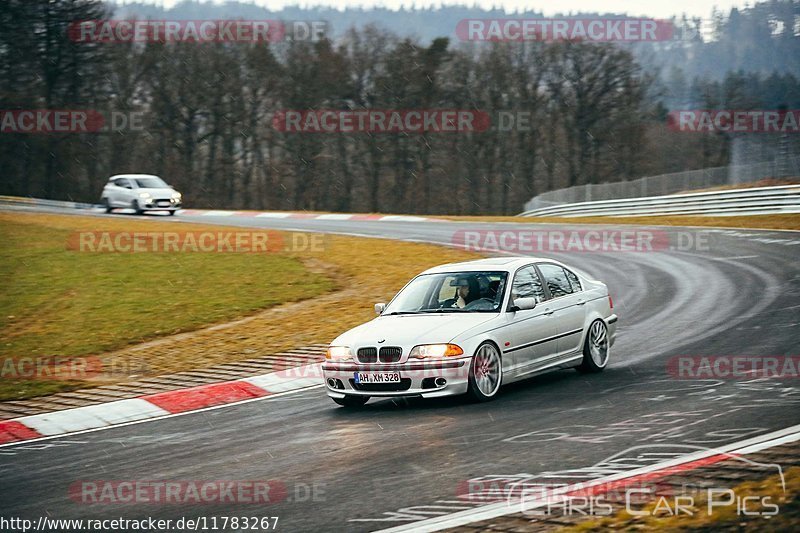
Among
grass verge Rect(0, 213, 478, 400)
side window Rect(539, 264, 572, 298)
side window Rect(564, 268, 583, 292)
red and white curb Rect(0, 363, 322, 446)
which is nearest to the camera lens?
red and white curb Rect(0, 363, 322, 446)

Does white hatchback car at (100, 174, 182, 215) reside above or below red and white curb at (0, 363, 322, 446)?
above

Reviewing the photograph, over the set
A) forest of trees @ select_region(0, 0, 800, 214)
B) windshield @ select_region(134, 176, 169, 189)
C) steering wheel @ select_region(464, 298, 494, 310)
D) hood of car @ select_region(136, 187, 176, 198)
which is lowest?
steering wheel @ select_region(464, 298, 494, 310)

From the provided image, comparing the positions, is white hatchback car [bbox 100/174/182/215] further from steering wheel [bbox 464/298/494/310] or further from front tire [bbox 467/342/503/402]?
front tire [bbox 467/342/503/402]

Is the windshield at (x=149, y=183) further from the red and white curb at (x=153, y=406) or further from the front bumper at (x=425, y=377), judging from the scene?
the front bumper at (x=425, y=377)

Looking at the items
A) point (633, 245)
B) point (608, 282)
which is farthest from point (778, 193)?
point (608, 282)

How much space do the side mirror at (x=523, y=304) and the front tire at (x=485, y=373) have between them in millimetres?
636

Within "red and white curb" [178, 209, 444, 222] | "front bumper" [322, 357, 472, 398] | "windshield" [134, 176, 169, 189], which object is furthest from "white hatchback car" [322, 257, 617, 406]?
"windshield" [134, 176, 169, 189]

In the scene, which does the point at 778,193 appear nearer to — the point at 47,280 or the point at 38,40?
the point at 47,280

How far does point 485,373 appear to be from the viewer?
10.1m

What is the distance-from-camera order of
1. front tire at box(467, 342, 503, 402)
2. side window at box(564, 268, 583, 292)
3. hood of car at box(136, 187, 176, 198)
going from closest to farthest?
1. front tire at box(467, 342, 503, 402)
2. side window at box(564, 268, 583, 292)
3. hood of car at box(136, 187, 176, 198)

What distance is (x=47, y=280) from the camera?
63.6 feet

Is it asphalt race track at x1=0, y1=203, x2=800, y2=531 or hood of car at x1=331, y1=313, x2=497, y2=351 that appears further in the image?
hood of car at x1=331, y1=313, x2=497, y2=351

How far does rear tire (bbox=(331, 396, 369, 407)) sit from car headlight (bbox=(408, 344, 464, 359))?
2.50 feet

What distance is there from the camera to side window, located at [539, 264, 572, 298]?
1163 cm
